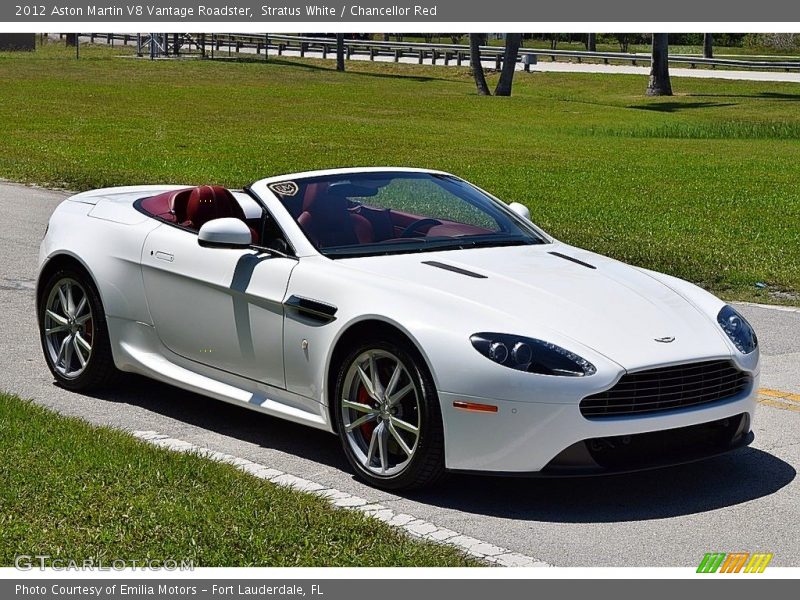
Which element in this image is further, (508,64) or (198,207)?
(508,64)

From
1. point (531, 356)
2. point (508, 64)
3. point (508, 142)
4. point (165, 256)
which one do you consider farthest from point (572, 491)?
point (508, 64)

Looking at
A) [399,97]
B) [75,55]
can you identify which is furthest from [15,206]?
[75,55]

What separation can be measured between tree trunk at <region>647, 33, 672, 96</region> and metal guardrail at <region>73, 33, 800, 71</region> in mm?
14447

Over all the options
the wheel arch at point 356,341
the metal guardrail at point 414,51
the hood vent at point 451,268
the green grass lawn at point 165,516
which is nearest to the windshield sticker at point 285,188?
the hood vent at point 451,268

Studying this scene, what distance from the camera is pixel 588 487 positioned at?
6500mm

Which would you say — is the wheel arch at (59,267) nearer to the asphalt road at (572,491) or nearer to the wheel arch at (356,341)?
the asphalt road at (572,491)

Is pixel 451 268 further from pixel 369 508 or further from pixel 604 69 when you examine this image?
pixel 604 69

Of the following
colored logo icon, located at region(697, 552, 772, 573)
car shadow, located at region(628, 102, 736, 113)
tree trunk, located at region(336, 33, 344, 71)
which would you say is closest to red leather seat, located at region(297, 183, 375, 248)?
colored logo icon, located at region(697, 552, 772, 573)

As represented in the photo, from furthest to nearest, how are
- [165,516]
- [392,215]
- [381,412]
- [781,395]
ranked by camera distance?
[781,395] → [392,215] → [381,412] → [165,516]

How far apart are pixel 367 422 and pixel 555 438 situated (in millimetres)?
981

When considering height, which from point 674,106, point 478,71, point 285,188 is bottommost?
point 674,106

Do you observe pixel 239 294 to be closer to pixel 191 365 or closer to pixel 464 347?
pixel 191 365

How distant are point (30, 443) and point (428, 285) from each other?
2047 millimetres

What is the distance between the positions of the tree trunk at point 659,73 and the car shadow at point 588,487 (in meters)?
49.8
